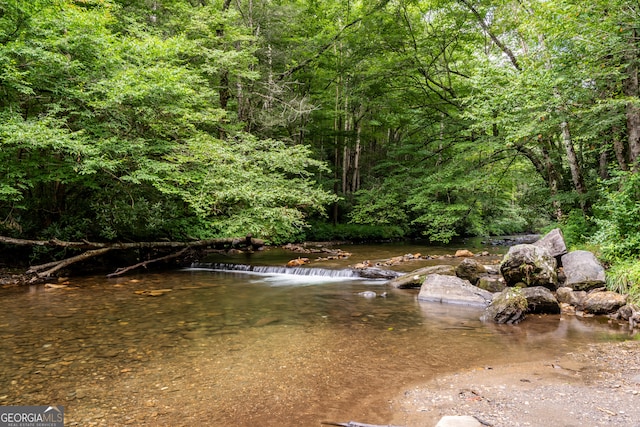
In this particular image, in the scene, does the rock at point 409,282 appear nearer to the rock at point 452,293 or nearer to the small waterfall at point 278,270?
the rock at point 452,293

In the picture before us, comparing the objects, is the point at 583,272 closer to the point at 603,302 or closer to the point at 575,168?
the point at 603,302

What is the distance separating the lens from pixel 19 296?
338 inches

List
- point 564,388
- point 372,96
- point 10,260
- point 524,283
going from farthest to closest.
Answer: point 372,96
point 10,260
point 524,283
point 564,388

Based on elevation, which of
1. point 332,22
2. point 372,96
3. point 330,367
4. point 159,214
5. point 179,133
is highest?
point 332,22

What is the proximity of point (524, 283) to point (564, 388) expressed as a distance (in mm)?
5039

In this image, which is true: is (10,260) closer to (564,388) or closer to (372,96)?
(564,388)

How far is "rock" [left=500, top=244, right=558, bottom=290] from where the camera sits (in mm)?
8156

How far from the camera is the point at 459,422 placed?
9.77ft

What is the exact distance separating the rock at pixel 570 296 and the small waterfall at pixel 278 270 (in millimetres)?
5316

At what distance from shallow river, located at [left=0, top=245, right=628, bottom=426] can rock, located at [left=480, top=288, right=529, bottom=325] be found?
23 centimetres

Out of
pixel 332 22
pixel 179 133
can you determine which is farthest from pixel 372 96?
pixel 179 133

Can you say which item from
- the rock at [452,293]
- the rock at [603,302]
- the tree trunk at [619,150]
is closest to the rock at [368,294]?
the rock at [452,293]

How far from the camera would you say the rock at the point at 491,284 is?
8.87 metres

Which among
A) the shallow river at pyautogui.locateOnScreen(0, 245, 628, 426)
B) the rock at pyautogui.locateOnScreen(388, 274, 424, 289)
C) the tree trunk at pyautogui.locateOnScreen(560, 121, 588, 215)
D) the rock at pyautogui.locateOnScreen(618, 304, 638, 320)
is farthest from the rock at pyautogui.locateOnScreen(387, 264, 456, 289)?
the tree trunk at pyautogui.locateOnScreen(560, 121, 588, 215)
